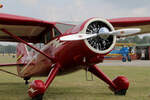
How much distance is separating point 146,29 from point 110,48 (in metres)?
4.32

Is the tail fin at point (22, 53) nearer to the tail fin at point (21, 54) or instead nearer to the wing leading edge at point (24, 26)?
the tail fin at point (21, 54)

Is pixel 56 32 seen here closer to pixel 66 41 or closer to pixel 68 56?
pixel 66 41

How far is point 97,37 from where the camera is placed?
4.90m

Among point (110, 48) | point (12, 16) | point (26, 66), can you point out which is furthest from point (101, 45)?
point (26, 66)

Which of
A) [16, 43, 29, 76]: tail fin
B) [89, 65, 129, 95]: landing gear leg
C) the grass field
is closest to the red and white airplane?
[89, 65, 129, 95]: landing gear leg

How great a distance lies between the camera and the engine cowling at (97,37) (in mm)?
4844

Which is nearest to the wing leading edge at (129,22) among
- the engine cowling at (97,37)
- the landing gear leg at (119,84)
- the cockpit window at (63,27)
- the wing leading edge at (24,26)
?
the cockpit window at (63,27)

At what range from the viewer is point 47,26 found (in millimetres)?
6555

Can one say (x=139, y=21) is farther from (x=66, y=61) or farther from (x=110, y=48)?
(x=66, y=61)

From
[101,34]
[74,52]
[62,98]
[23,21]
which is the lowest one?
[62,98]

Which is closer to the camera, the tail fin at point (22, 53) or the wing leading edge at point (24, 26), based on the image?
the wing leading edge at point (24, 26)

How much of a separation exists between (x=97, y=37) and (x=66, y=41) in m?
0.89

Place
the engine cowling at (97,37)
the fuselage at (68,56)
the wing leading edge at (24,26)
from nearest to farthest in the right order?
the engine cowling at (97,37) < the fuselage at (68,56) < the wing leading edge at (24,26)

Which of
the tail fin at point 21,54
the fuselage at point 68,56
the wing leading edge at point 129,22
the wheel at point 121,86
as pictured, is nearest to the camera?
the fuselage at point 68,56
